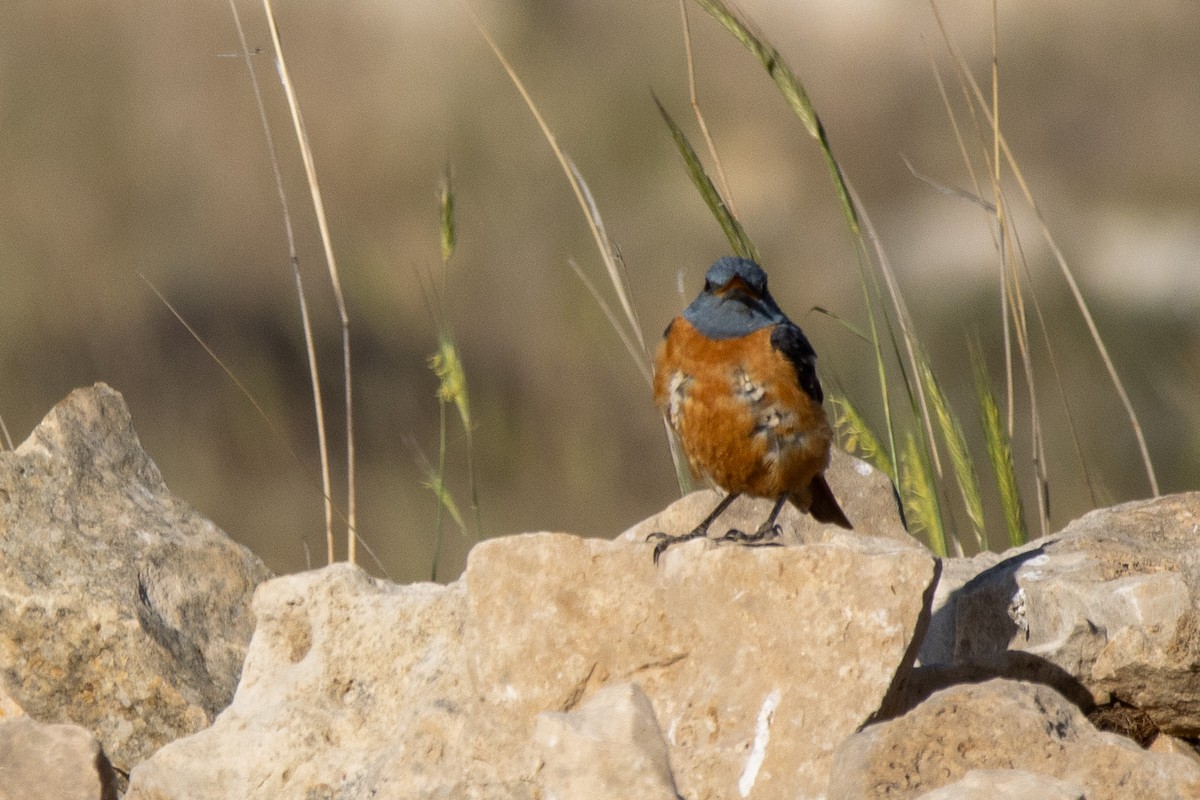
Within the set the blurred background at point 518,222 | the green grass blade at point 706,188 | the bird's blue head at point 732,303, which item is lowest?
the blurred background at point 518,222

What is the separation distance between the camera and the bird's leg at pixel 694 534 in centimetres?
295

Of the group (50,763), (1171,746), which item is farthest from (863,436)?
(50,763)

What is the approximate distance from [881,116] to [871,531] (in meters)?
6.47

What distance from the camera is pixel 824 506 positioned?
13.3ft

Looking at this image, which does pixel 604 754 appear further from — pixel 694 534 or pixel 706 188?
pixel 706 188

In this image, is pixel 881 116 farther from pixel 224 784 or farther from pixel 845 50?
pixel 224 784

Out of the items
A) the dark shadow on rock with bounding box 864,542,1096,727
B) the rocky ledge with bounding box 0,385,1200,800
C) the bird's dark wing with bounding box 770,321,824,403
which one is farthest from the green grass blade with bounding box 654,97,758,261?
the dark shadow on rock with bounding box 864,542,1096,727

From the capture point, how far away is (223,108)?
9336 millimetres

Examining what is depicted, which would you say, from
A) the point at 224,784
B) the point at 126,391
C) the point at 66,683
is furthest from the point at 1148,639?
the point at 126,391

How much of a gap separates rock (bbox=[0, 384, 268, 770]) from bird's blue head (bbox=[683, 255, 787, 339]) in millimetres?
1292

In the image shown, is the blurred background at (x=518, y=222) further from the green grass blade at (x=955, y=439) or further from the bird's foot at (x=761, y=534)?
the green grass blade at (x=955, y=439)

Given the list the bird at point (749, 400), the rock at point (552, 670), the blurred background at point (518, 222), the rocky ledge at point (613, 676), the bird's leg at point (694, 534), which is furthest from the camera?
the blurred background at point (518, 222)

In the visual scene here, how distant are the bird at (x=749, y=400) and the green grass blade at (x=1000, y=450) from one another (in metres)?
0.45

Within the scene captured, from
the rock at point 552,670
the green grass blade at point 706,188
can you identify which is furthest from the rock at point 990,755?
the green grass blade at point 706,188
